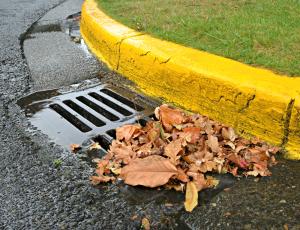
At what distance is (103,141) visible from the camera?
2590 mm

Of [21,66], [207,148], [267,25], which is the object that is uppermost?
[267,25]

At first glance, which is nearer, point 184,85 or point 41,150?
point 41,150

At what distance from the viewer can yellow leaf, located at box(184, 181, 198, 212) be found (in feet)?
6.36

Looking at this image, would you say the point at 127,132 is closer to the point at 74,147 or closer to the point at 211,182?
the point at 74,147

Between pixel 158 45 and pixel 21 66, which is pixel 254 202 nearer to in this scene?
pixel 158 45

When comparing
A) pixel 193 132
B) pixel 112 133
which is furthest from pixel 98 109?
pixel 193 132

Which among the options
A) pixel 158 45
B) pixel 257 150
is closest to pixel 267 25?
pixel 158 45

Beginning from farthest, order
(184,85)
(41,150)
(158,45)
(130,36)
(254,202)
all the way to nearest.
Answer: (130,36) → (158,45) → (184,85) → (41,150) → (254,202)

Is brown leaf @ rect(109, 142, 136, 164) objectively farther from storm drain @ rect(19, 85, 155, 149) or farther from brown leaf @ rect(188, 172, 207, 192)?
brown leaf @ rect(188, 172, 207, 192)

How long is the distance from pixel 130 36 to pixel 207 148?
1.57 m

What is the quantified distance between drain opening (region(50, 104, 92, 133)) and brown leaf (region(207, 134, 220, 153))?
821 mm

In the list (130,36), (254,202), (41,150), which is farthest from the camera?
(130,36)

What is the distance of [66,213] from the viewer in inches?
76.9

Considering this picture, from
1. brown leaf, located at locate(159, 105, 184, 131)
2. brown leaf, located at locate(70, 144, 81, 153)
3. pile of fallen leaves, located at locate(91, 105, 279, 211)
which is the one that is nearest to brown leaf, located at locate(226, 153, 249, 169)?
pile of fallen leaves, located at locate(91, 105, 279, 211)
